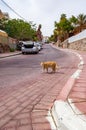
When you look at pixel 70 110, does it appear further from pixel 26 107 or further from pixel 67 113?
pixel 26 107

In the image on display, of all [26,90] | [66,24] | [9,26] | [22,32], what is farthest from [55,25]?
[26,90]

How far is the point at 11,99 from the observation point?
652cm

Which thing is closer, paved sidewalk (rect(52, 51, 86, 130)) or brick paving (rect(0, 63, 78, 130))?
paved sidewalk (rect(52, 51, 86, 130))

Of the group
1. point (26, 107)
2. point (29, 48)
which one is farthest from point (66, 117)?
point (29, 48)

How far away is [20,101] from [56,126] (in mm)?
1863

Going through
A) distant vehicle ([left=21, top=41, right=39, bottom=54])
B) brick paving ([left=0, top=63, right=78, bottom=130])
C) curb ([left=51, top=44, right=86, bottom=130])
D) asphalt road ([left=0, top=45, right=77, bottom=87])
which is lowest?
distant vehicle ([left=21, top=41, right=39, bottom=54])

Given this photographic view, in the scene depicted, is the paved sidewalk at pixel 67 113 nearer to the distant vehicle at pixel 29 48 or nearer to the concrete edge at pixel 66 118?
the concrete edge at pixel 66 118

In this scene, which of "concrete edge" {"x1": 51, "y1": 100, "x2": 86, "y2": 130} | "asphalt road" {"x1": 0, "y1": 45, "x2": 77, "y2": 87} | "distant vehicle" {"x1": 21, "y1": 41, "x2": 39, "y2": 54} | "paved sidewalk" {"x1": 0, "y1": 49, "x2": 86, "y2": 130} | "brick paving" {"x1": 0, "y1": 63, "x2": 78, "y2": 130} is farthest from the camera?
"distant vehicle" {"x1": 21, "y1": 41, "x2": 39, "y2": 54}

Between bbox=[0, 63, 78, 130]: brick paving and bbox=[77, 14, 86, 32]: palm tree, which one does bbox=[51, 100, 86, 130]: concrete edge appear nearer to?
bbox=[0, 63, 78, 130]: brick paving

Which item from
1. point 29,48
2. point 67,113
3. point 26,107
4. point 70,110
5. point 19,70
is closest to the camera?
point 67,113

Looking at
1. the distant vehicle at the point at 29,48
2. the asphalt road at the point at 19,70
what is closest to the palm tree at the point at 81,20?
the distant vehicle at the point at 29,48

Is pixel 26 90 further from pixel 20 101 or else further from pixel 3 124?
pixel 3 124

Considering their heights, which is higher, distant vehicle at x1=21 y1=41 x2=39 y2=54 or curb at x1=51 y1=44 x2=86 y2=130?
curb at x1=51 y1=44 x2=86 y2=130

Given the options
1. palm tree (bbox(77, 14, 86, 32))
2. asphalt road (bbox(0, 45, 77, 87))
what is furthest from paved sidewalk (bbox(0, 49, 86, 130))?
palm tree (bbox(77, 14, 86, 32))
